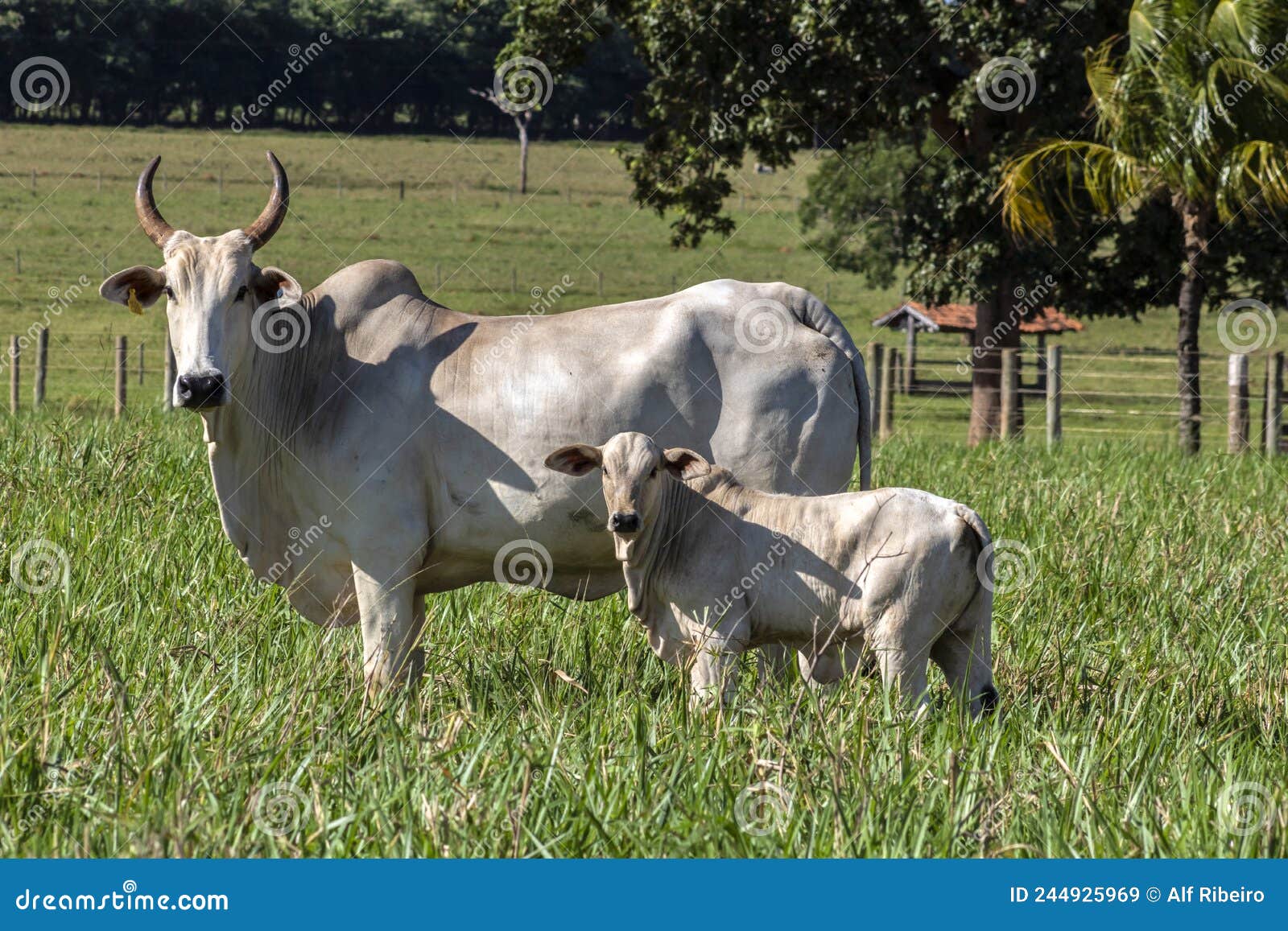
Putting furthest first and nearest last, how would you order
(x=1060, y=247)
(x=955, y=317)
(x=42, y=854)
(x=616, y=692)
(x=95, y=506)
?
(x=955, y=317) → (x=1060, y=247) → (x=95, y=506) → (x=616, y=692) → (x=42, y=854)

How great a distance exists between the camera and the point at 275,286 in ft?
16.0

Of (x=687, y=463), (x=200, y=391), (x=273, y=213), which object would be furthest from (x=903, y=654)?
(x=273, y=213)

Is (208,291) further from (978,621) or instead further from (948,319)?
(948,319)

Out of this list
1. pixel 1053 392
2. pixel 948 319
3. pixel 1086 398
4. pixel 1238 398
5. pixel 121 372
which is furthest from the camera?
pixel 948 319

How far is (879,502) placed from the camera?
440 cm

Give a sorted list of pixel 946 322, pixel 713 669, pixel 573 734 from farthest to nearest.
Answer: pixel 946 322 → pixel 713 669 → pixel 573 734

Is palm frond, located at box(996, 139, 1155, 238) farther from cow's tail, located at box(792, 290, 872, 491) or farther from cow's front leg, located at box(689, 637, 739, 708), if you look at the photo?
cow's front leg, located at box(689, 637, 739, 708)

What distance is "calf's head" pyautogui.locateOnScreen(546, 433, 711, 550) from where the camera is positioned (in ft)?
14.2

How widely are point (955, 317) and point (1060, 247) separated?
20851mm

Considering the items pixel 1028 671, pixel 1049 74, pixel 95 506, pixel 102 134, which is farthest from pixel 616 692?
pixel 102 134

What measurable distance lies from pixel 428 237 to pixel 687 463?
46.0m

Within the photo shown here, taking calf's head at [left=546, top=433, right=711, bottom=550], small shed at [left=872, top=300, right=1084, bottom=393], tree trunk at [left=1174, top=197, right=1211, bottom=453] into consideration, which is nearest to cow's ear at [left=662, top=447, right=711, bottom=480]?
calf's head at [left=546, top=433, right=711, bottom=550]

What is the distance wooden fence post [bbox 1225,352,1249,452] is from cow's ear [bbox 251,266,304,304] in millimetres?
14737

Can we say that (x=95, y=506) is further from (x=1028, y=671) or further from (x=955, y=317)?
(x=955, y=317)
